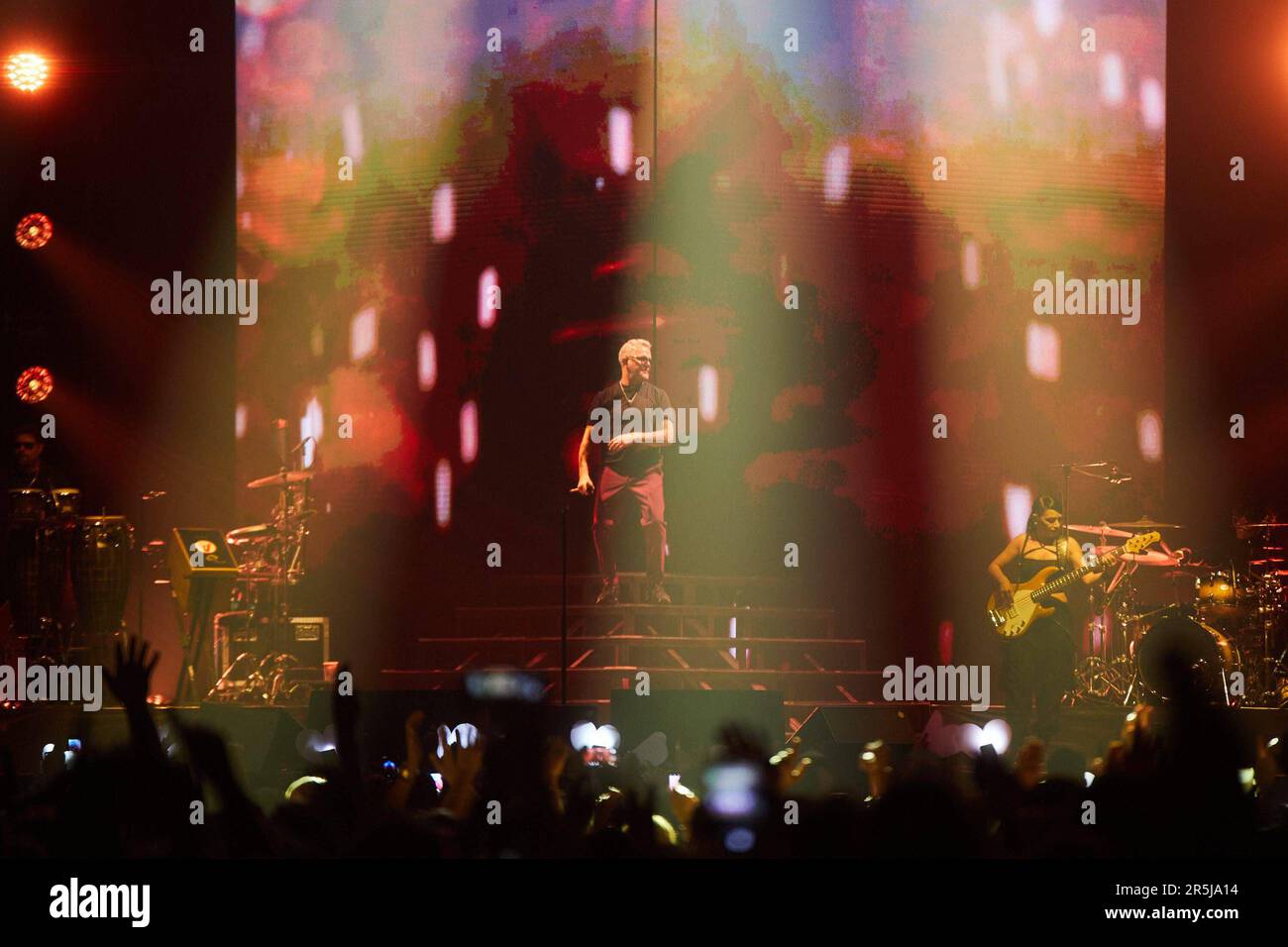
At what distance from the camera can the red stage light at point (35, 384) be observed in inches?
305

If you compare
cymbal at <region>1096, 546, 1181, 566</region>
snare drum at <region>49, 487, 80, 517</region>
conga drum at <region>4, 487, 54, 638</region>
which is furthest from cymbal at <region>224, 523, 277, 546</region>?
cymbal at <region>1096, 546, 1181, 566</region>

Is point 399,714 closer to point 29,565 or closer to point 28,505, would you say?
point 29,565

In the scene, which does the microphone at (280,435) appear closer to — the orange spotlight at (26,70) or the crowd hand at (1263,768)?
the orange spotlight at (26,70)

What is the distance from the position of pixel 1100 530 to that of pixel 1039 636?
68 centimetres

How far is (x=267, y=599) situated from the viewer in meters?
7.32

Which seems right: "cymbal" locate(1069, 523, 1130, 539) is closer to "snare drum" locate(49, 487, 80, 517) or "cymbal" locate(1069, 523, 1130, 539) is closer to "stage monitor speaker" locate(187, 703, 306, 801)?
"stage monitor speaker" locate(187, 703, 306, 801)

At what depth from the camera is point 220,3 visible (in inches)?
306

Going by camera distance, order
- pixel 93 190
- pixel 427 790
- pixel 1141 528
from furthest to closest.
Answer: pixel 93 190, pixel 1141 528, pixel 427 790

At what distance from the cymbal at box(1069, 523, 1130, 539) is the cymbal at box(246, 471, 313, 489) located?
165 inches
